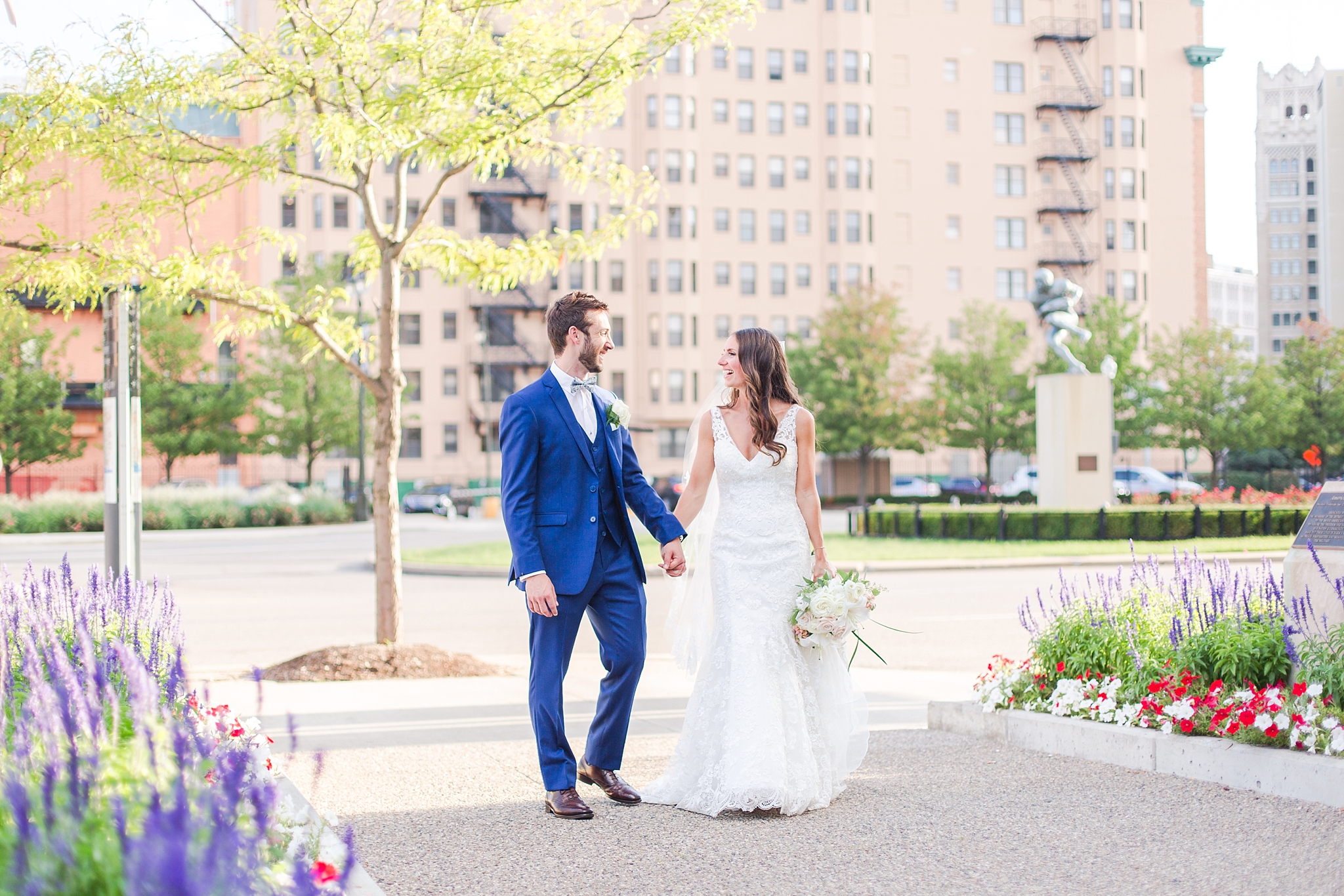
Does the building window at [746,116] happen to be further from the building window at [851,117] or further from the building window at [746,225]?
the building window at [851,117]

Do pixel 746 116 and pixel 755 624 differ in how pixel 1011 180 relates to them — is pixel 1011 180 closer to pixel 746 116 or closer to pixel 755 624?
pixel 746 116

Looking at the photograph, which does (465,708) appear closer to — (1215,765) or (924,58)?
(1215,765)

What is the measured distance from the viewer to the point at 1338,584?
218 inches

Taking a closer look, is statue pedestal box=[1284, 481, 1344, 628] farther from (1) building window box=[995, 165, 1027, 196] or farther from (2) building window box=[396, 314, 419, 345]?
(1) building window box=[995, 165, 1027, 196]

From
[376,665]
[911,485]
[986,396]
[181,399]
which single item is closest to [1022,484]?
[986,396]

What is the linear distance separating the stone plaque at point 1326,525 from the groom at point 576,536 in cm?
311

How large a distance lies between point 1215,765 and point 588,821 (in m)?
2.85

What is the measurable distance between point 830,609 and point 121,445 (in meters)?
5.38

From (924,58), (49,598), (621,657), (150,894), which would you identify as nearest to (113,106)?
(49,598)

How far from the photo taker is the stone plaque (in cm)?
585

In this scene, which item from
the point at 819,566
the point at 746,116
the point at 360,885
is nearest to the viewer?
the point at 360,885

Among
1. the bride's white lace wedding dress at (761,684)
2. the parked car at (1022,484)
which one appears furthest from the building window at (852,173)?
the bride's white lace wedding dress at (761,684)

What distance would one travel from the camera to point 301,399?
48.7 metres

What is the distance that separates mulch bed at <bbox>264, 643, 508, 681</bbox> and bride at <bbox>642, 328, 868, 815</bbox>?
14.3 ft
